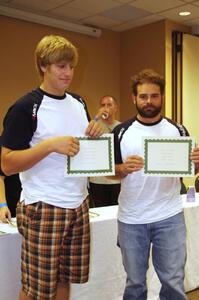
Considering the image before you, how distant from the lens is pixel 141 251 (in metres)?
1.91

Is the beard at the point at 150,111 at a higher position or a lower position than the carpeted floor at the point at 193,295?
higher

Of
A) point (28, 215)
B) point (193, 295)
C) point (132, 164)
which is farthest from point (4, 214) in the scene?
point (193, 295)

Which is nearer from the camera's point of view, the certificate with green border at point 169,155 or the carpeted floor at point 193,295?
the certificate with green border at point 169,155

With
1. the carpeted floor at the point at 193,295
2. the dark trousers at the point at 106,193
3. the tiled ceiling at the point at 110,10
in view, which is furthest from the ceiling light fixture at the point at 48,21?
the carpeted floor at the point at 193,295

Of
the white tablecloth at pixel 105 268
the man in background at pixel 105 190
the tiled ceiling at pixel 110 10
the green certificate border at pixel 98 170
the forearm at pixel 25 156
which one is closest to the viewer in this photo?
the forearm at pixel 25 156

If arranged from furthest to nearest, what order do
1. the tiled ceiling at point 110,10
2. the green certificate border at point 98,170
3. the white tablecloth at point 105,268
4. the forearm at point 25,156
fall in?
the tiled ceiling at point 110,10 < the white tablecloth at point 105,268 < the green certificate border at point 98,170 < the forearm at point 25,156

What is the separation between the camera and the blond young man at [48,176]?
1.52 m

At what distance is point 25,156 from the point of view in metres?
1.48

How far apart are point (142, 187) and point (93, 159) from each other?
0.35m

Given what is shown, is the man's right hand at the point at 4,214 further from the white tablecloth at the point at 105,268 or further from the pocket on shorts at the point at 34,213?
the white tablecloth at the point at 105,268

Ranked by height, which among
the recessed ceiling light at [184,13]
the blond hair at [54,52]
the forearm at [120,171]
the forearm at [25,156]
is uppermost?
the recessed ceiling light at [184,13]

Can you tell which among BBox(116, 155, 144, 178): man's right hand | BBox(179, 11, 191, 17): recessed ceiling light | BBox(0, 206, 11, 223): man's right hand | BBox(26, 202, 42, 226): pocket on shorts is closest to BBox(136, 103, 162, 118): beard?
BBox(116, 155, 144, 178): man's right hand

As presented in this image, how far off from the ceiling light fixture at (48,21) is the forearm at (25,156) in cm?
350

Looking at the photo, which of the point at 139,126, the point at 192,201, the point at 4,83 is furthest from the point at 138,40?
the point at 139,126
